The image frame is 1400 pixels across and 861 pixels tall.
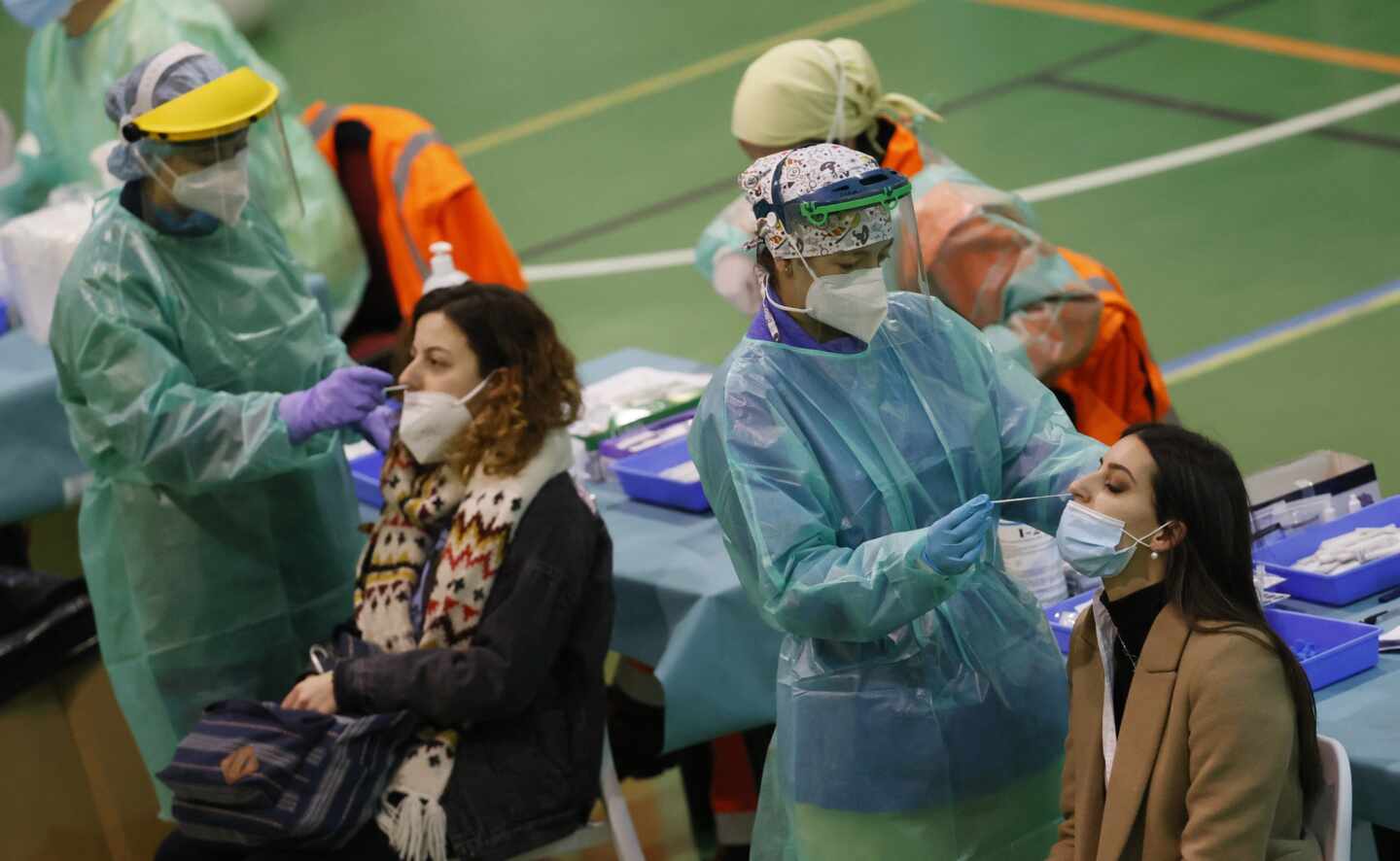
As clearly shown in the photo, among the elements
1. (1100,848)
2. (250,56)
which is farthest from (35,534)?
(1100,848)

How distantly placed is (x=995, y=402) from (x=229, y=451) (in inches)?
68.9

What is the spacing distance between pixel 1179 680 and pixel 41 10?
487cm

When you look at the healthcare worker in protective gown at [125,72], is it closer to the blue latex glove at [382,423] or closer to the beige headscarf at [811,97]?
the beige headscarf at [811,97]

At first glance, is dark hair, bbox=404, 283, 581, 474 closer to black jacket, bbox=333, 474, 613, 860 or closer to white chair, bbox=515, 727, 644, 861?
black jacket, bbox=333, 474, 613, 860

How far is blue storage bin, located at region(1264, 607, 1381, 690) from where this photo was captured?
2980 millimetres

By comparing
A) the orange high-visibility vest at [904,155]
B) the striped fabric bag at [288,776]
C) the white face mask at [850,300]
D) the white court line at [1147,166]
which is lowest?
the white court line at [1147,166]

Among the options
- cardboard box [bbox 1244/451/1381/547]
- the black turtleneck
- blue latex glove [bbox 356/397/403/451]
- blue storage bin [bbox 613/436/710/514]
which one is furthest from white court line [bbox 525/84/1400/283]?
the black turtleneck

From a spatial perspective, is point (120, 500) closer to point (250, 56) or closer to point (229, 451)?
point (229, 451)

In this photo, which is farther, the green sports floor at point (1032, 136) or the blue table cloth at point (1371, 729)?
the green sports floor at point (1032, 136)

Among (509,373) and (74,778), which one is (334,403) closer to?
(509,373)

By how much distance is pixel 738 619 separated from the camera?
12.7 feet

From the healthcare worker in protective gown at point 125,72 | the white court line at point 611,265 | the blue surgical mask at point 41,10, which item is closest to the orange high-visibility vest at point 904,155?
the healthcare worker in protective gown at point 125,72

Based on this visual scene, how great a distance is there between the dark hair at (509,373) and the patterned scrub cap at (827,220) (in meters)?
0.90

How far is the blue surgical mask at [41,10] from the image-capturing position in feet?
19.9
